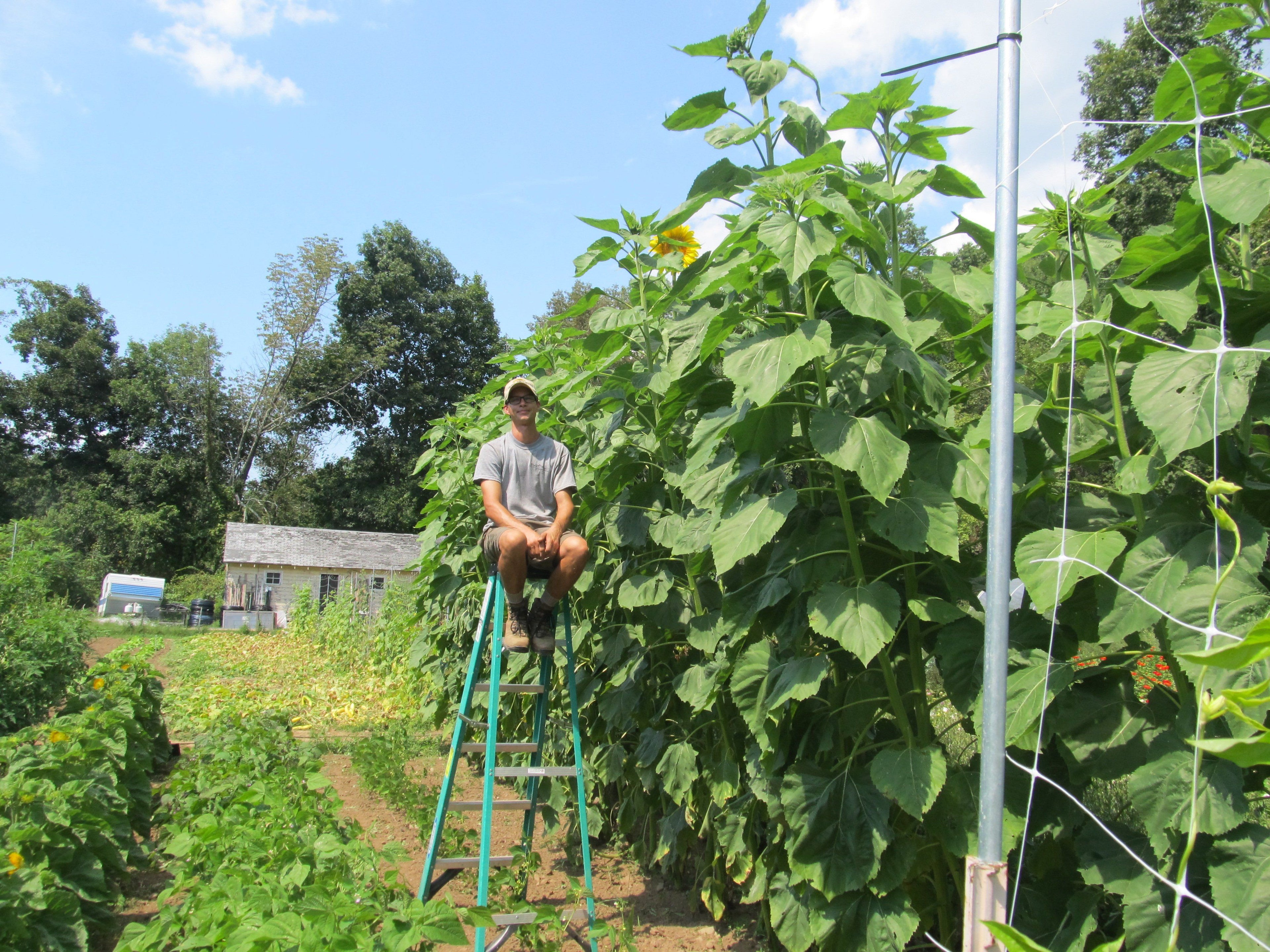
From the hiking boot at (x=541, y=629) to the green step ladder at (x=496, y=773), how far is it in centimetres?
5

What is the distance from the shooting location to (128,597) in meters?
33.2

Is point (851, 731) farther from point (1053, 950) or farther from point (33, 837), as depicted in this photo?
point (33, 837)

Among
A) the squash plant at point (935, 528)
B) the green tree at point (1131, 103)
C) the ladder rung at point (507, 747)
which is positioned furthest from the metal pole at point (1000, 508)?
the green tree at point (1131, 103)

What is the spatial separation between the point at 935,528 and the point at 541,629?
2181 millimetres

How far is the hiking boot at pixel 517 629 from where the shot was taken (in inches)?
156

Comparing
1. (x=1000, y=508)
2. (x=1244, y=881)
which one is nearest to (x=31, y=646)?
(x=1000, y=508)

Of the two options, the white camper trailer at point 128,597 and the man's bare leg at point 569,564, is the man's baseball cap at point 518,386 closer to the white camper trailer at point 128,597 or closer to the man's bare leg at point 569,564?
the man's bare leg at point 569,564

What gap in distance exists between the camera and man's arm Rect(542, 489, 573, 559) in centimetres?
386

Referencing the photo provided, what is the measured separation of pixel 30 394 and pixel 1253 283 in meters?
52.9

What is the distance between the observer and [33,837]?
3.20 metres

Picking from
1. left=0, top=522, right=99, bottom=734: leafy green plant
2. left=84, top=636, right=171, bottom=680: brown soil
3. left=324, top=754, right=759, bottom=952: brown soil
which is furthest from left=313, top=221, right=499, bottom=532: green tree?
left=324, top=754, right=759, bottom=952: brown soil

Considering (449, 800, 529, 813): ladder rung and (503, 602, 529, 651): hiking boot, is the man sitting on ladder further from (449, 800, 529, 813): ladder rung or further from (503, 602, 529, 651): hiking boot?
(449, 800, 529, 813): ladder rung

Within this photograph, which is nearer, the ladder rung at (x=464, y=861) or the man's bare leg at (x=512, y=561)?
the ladder rung at (x=464, y=861)

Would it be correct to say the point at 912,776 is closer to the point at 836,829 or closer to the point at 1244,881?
the point at 836,829
